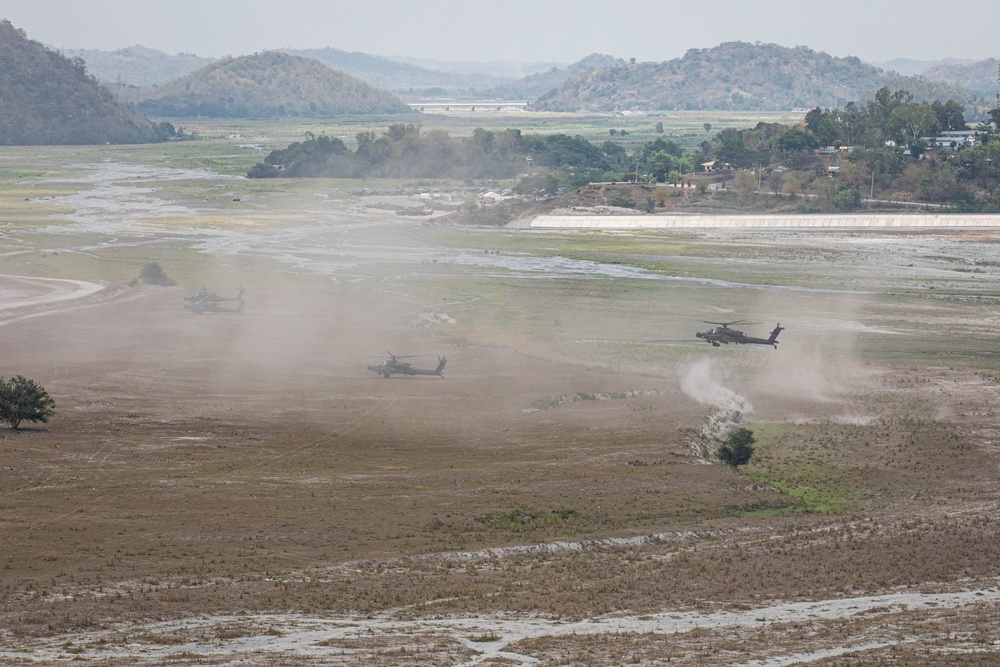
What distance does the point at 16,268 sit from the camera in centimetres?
10031

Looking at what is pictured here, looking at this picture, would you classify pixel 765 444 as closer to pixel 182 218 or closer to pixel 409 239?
pixel 409 239

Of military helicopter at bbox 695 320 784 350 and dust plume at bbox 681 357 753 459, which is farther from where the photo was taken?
military helicopter at bbox 695 320 784 350

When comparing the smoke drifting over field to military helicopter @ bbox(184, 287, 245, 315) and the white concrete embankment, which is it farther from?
the white concrete embankment

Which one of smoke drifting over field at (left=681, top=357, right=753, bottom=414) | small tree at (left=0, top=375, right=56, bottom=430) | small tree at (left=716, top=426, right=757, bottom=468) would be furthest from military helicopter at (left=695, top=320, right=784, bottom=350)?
small tree at (left=0, top=375, right=56, bottom=430)

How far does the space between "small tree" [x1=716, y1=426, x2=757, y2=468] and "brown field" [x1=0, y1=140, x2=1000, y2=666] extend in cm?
68

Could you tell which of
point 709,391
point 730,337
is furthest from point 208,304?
point 709,391

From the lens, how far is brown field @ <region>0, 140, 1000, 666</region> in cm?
3008

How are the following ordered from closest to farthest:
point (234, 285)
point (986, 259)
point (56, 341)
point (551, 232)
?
point (56, 341)
point (234, 285)
point (986, 259)
point (551, 232)

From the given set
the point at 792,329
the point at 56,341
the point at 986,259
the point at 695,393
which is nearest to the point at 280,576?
the point at 695,393

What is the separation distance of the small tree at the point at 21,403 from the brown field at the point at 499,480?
1.02 m

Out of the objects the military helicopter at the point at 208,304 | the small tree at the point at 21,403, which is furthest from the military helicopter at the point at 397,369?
the military helicopter at the point at 208,304

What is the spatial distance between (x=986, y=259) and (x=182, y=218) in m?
87.5

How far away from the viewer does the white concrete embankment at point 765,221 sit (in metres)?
137

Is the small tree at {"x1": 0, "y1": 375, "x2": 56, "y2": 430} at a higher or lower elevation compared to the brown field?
higher
